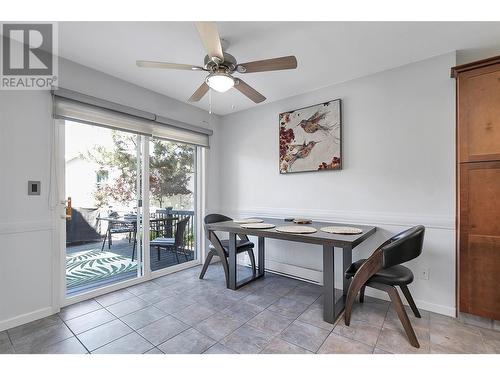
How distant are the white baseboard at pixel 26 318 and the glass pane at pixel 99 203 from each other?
1.18 ft

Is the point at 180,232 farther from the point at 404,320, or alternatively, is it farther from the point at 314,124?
the point at 404,320

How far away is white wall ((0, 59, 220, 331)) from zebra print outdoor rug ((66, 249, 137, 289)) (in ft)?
2.11

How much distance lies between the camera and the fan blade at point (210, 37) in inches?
51.8

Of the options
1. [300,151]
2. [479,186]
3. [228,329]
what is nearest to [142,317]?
[228,329]

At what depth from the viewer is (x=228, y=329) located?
6.07ft

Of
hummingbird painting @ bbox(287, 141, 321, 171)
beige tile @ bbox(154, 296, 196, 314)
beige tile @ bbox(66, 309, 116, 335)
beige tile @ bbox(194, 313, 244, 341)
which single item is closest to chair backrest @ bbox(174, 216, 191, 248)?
beige tile @ bbox(154, 296, 196, 314)

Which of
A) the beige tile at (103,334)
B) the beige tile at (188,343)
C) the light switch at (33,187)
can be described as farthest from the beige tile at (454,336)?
the light switch at (33,187)

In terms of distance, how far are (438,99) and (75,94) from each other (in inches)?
137

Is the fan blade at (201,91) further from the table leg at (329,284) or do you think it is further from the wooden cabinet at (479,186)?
the wooden cabinet at (479,186)

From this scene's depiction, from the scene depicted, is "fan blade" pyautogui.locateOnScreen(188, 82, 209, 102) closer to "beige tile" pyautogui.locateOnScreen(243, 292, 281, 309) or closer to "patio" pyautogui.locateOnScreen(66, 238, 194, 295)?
"beige tile" pyautogui.locateOnScreen(243, 292, 281, 309)

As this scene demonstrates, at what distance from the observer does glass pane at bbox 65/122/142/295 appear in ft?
8.07

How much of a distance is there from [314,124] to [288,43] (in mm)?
1093

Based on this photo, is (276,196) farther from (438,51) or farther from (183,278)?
(438,51)
